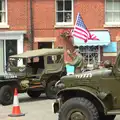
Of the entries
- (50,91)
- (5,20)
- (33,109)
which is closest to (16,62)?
(50,91)

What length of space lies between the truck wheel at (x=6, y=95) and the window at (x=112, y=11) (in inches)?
450

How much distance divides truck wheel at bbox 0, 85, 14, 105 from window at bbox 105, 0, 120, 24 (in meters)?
11.4

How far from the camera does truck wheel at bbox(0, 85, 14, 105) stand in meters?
13.6

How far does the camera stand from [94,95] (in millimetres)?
8570

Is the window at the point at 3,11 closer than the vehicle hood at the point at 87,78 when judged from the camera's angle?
No

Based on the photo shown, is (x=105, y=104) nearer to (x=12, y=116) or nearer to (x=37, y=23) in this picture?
(x=12, y=116)

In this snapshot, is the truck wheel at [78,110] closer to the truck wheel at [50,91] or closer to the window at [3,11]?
the truck wheel at [50,91]

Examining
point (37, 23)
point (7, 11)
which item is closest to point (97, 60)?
point (37, 23)

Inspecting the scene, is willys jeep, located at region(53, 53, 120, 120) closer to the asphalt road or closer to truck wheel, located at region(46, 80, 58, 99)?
the asphalt road

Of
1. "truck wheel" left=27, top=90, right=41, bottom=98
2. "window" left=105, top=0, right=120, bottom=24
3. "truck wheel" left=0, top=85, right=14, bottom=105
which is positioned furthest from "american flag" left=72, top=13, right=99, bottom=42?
"truck wheel" left=0, top=85, right=14, bottom=105

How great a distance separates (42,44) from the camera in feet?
77.6

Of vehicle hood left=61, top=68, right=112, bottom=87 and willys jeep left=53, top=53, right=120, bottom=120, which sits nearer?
willys jeep left=53, top=53, right=120, bottom=120

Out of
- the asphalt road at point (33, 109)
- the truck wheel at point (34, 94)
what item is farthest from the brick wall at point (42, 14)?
the asphalt road at point (33, 109)

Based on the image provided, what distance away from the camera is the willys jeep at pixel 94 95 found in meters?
8.58
